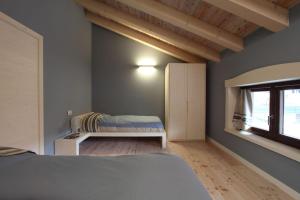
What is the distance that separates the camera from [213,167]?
9.39 ft

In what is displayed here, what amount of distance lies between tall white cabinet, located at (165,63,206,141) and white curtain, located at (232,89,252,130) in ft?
3.67

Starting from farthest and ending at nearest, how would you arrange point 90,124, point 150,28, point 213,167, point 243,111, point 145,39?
point 145,39, point 150,28, point 90,124, point 243,111, point 213,167

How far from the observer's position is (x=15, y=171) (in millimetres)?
1168

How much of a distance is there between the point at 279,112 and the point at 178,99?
2272mm

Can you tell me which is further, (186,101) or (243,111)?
(186,101)

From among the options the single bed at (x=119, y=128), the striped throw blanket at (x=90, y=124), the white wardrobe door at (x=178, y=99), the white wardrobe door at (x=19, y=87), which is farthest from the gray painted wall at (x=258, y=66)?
the white wardrobe door at (x=19, y=87)

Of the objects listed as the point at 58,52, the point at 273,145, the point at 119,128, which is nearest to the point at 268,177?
the point at 273,145

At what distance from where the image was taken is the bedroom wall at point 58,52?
7.83ft

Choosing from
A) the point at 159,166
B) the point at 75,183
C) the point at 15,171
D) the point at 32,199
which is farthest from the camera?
the point at 159,166

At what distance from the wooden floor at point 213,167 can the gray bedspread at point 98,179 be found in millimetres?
1165

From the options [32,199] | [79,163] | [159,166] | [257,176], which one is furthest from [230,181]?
[32,199]

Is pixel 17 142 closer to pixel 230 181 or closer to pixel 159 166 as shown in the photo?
pixel 159 166

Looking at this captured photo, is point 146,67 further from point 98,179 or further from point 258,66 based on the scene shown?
point 98,179

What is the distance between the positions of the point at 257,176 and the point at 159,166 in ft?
6.41
